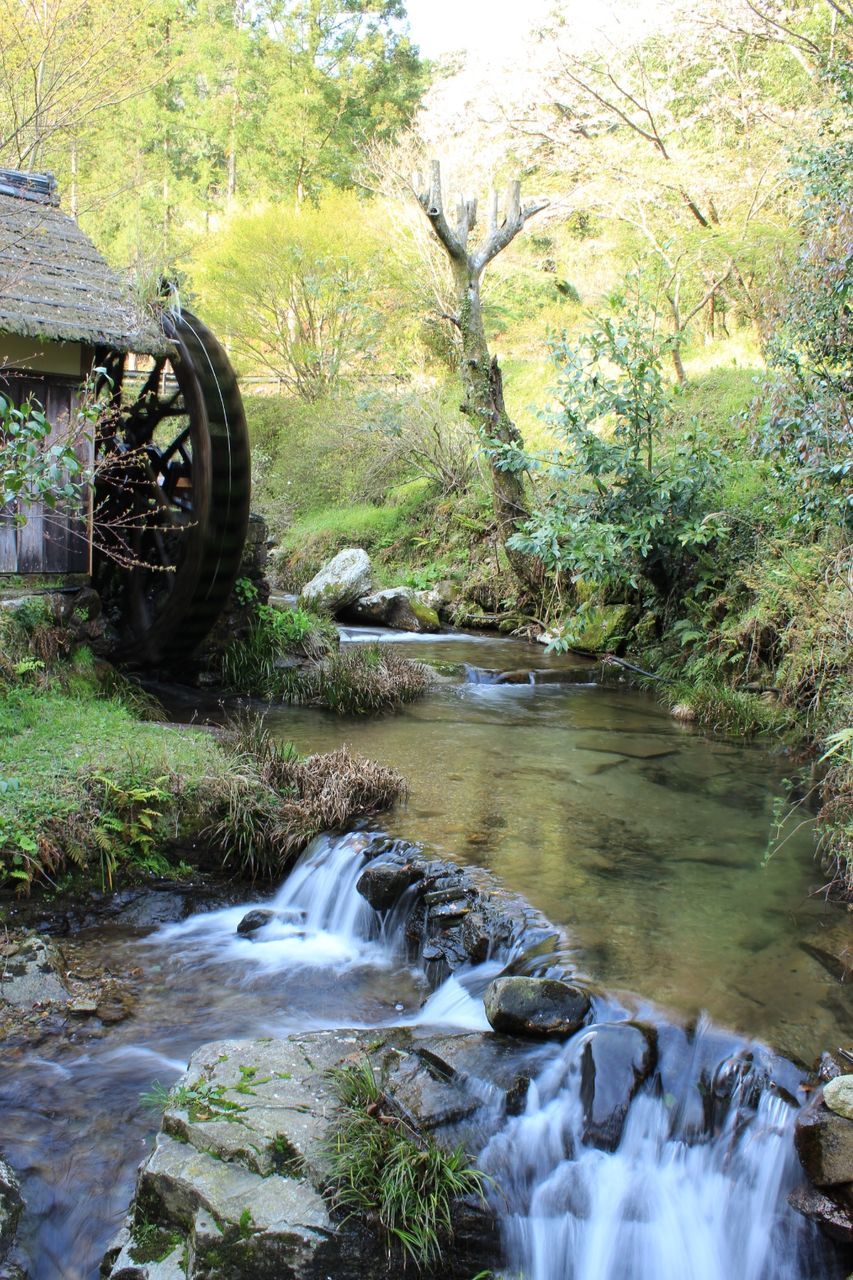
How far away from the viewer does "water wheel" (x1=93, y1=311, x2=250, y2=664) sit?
9734mm

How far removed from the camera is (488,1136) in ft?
11.9

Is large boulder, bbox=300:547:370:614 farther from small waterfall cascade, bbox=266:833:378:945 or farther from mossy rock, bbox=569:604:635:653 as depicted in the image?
small waterfall cascade, bbox=266:833:378:945

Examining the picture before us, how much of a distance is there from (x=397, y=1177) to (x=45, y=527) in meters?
7.87

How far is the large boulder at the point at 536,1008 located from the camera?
4.02 meters

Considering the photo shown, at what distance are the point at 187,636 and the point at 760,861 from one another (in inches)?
245

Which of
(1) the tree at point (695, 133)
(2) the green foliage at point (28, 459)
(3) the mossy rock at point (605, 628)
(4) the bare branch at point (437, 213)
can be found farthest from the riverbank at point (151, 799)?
(1) the tree at point (695, 133)

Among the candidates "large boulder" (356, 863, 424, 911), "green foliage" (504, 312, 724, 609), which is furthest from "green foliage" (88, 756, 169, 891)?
"green foliage" (504, 312, 724, 609)

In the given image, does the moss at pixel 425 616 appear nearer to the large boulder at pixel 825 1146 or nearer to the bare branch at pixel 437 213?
the bare branch at pixel 437 213

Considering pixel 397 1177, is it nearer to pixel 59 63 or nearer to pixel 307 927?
pixel 307 927

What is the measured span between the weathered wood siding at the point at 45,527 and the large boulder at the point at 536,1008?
6748 millimetres

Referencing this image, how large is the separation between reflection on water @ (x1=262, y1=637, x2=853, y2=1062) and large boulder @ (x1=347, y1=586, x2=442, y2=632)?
3.60 metres

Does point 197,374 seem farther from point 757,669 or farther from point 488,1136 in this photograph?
point 488,1136

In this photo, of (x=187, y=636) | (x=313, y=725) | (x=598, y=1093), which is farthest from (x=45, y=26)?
(x=598, y=1093)

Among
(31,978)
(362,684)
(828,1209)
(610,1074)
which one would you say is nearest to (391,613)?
(362,684)
